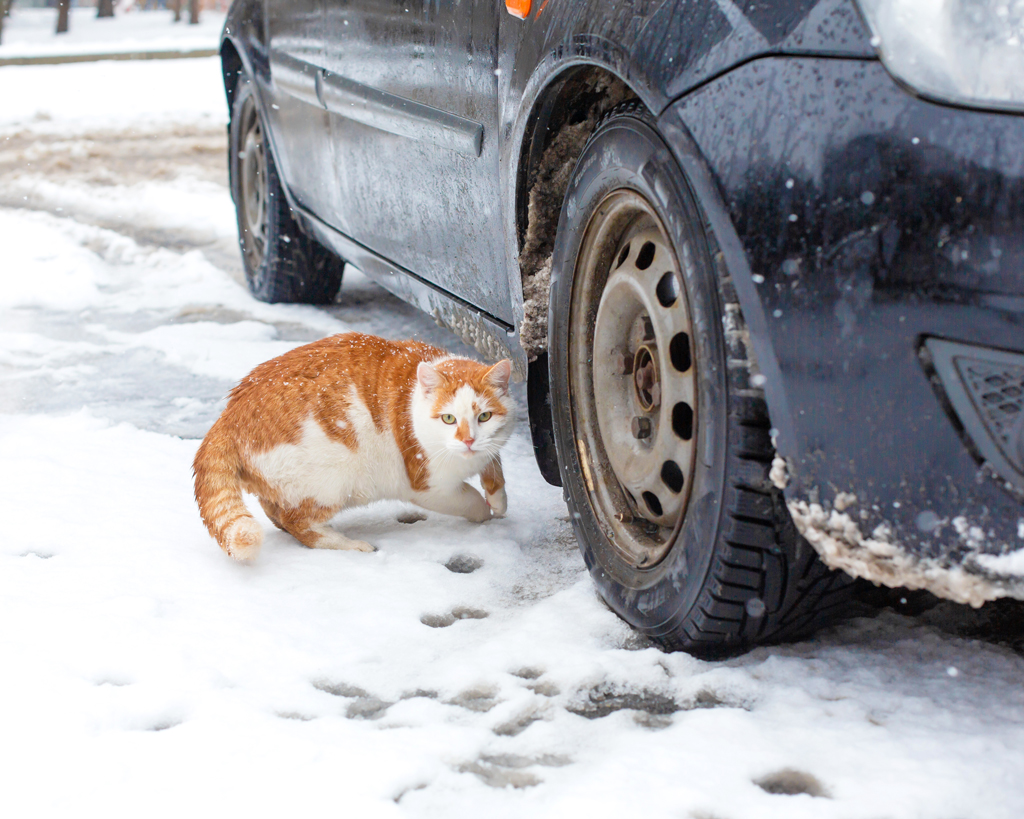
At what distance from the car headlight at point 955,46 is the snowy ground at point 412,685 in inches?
39.9

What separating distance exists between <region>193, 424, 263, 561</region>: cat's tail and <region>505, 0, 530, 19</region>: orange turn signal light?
1.26 meters

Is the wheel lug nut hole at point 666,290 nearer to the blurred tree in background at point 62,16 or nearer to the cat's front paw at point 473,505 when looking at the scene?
the cat's front paw at point 473,505

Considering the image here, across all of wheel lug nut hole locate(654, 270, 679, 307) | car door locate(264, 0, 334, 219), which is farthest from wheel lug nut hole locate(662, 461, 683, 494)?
car door locate(264, 0, 334, 219)

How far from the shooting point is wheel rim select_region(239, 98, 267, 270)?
483 cm

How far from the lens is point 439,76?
2.57m

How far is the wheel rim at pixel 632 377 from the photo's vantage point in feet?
6.08

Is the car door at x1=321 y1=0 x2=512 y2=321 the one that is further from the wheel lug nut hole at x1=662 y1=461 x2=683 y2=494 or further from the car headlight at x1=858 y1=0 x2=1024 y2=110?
the car headlight at x1=858 y1=0 x2=1024 y2=110

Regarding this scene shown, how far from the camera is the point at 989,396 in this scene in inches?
51.3

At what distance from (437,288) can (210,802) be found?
1675mm

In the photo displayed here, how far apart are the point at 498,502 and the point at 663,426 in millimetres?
970

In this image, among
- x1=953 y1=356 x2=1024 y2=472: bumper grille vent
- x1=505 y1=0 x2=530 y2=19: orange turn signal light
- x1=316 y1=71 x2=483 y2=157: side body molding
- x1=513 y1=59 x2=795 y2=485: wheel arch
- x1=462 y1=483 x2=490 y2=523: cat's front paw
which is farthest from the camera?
x1=462 y1=483 x2=490 y2=523: cat's front paw

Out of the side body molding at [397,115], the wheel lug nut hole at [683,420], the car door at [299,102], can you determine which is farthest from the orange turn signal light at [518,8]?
the car door at [299,102]

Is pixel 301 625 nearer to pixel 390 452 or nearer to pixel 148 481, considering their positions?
pixel 390 452

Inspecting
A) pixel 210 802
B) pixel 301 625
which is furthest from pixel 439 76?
pixel 210 802
